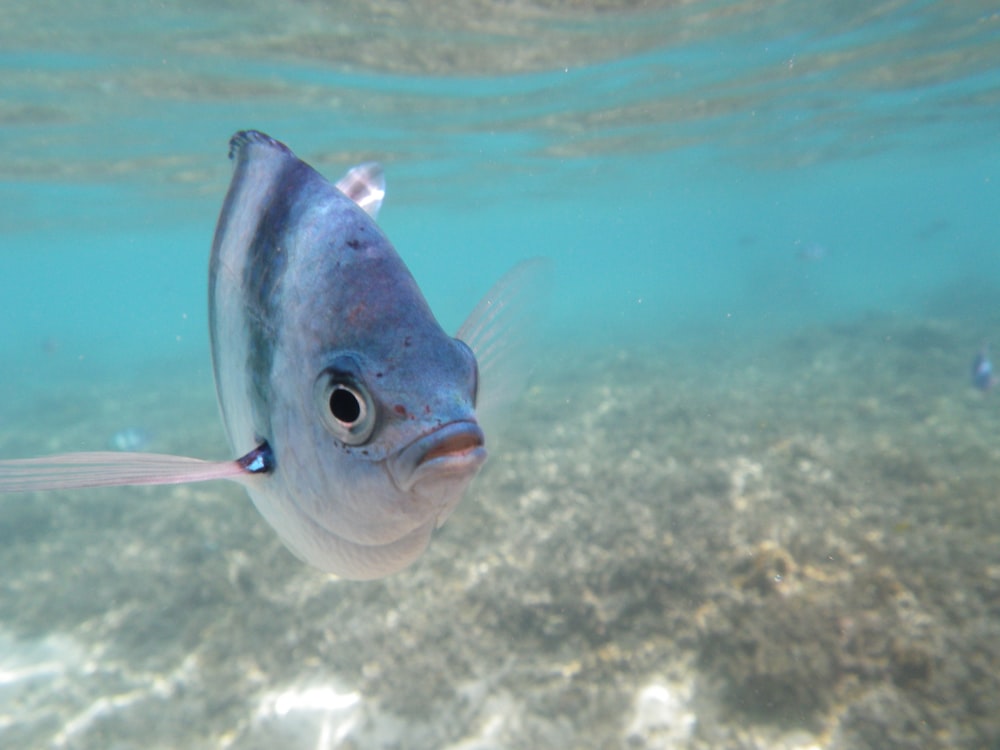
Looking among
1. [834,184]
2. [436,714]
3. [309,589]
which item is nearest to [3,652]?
[309,589]

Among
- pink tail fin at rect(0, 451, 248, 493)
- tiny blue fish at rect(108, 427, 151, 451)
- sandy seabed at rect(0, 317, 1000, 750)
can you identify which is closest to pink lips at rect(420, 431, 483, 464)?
pink tail fin at rect(0, 451, 248, 493)

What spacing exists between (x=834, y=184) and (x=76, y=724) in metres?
57.8

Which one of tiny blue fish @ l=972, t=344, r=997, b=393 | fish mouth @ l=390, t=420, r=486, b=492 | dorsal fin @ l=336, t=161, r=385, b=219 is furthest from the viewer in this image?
tiny blue fish @ l=972, t=344, r=997, b=393

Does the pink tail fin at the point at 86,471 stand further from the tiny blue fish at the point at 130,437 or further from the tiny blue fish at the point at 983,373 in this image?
the tiny blue fish at the point at 130,437

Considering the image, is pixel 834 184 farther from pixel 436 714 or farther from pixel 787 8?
pixel 436 714

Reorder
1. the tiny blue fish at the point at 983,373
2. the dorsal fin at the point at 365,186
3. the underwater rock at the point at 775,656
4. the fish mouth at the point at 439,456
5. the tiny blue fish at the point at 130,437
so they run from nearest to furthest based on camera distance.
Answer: the fish mouth at the point at 439,456 → the dorsal fin at the point at 365,186 → the underwater rock at the point at 775,656 → the tiny blue fish at the point at 983,373 → the tiny blue fish at the point at 130,437

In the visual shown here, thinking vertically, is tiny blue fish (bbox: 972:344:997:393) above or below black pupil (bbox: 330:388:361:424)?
below

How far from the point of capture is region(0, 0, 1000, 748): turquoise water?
526cm

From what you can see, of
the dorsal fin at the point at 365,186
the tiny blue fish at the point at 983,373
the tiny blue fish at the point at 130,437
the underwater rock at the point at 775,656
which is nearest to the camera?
the dorsal fin at the point at 365,186

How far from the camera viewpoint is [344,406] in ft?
3.11

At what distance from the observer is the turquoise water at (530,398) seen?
526cm

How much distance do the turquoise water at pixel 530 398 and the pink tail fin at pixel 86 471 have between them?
0.90 m

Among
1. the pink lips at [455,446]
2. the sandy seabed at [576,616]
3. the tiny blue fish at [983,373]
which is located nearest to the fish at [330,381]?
the pink lips at [455,446]

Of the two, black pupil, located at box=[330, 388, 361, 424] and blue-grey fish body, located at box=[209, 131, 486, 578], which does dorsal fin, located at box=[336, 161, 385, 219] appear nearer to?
blue-grey fish body, located at box=[209, 131, 486, 578]
